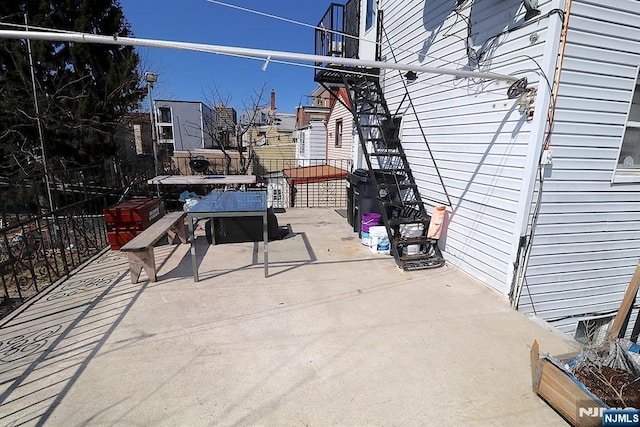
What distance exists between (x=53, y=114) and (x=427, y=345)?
10.1m

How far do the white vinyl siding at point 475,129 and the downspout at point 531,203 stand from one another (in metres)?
0.07

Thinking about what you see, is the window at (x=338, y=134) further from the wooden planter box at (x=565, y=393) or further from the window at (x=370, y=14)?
the wooden planter box at (x=565, y=393)

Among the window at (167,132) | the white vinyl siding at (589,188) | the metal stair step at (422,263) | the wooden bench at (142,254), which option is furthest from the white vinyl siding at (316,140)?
the window at (167,132)

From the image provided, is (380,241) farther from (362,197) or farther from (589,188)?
(589,188)

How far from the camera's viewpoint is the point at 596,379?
75.7 inches

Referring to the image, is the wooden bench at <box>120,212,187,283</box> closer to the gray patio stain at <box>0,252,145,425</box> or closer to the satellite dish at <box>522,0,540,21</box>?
the gray patio stain at <box>0,252,145,425</box>

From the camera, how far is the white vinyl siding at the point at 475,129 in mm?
3285

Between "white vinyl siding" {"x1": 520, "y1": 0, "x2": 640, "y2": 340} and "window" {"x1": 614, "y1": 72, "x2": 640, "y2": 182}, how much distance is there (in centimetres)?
12

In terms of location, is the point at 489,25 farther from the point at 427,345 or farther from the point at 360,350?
the point at 360,350

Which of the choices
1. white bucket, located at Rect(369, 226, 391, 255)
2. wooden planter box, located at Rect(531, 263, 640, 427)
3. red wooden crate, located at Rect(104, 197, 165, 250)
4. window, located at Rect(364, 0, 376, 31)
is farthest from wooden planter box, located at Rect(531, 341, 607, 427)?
window, located at Rect(364, 0, 376, 31)

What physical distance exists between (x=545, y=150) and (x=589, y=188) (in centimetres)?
86

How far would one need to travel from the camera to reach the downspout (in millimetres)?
2862

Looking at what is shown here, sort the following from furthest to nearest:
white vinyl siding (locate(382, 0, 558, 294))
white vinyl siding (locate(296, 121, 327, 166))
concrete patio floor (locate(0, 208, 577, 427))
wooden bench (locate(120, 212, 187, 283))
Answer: white vinyl siding (locate(296, 121, 327, 166)) → wooden bench (locate(120, 212, 187, 283)) → white vinyl siding (locate(382, 0, 558, 294)) → concrete patio floor (locate(0, 208, 577, 427))

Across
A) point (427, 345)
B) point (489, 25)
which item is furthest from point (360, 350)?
point (489, 25)
